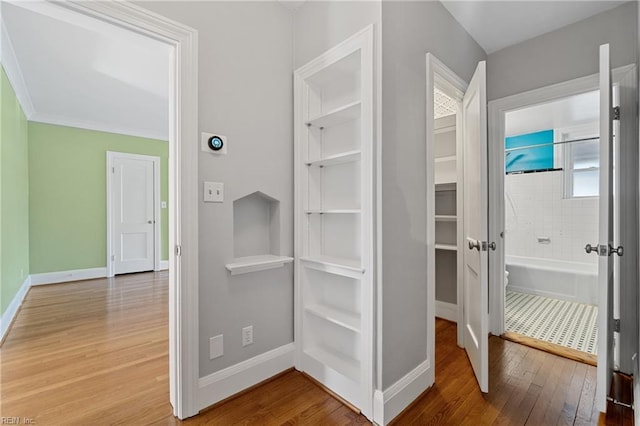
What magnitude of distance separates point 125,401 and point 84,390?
1.15 feet

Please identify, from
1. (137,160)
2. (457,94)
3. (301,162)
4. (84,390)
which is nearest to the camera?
(84,390)

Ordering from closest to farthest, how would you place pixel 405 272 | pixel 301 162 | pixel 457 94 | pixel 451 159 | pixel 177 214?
pixel 177 214 → pixel 405 272 → pixel 301 162 → pixel 457 94 → pixel 451 159

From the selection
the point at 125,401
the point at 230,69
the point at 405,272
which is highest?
the point at 230,69

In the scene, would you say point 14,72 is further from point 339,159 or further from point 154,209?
point 339,159

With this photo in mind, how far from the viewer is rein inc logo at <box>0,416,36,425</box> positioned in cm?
162

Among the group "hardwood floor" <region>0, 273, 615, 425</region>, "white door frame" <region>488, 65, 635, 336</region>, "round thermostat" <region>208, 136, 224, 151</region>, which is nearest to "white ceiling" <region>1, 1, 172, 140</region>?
"round thermostat" <region>208, 136, 224, 151</region>

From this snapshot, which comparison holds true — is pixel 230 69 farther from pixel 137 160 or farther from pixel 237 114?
pixel 137 160

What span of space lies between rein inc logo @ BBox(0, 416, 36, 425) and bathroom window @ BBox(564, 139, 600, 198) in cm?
590

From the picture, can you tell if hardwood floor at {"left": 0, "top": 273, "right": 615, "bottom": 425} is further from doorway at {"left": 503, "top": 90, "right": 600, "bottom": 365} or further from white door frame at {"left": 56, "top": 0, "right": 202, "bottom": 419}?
doorway at {"left": 503, "top": 90, "right": 600, "bottom": 365}

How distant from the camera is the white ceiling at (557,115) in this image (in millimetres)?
3552

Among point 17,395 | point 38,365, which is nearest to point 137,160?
point 38,365

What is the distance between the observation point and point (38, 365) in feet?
7.29

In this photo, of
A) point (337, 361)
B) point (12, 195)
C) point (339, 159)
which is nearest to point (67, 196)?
point (12, 195)

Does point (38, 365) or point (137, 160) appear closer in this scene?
point (38, 365)
